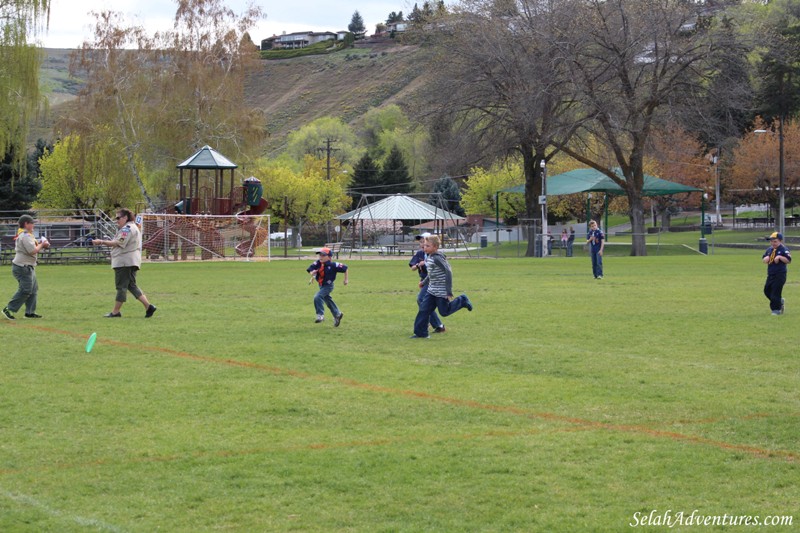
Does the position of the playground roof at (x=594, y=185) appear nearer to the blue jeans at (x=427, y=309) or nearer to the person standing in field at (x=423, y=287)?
the person standing in field at (x=423, y=287)

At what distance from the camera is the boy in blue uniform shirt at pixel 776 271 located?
1762cm

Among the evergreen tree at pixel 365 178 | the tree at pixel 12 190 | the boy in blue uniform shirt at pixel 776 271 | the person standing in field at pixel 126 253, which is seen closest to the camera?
the person standing in field at pixel 126 253

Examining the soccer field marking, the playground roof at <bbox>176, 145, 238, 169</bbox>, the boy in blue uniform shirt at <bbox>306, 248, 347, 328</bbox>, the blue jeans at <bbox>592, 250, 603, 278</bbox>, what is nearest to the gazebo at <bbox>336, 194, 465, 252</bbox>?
the playground roof at <bbox>176, 145, 238, 169</bbox>

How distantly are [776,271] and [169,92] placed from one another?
52635mm

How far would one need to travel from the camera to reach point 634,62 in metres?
49.9

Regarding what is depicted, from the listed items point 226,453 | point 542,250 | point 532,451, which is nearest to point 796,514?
point 532,451

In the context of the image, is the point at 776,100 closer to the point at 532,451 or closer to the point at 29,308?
the point at 29,308

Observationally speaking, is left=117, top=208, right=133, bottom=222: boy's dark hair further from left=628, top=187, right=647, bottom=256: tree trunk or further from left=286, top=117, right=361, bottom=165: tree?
left=286, top=117, right=361, bottom=165: tree

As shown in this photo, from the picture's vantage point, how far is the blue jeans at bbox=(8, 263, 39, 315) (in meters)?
17.1

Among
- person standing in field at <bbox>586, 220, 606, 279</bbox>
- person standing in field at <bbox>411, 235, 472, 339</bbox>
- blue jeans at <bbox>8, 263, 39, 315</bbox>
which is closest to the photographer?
person standing in field at <bbox>411, 235, 472, 339</bbox>

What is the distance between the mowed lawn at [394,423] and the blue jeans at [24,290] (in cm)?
39

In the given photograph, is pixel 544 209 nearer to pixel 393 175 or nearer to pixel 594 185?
pixel 594 185

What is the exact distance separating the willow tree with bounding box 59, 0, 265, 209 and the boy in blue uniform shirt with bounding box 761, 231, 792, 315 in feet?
165

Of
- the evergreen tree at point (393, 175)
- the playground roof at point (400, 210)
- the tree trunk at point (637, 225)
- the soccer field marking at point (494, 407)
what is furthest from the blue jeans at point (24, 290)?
the evergreen tree at point (393, 175)
